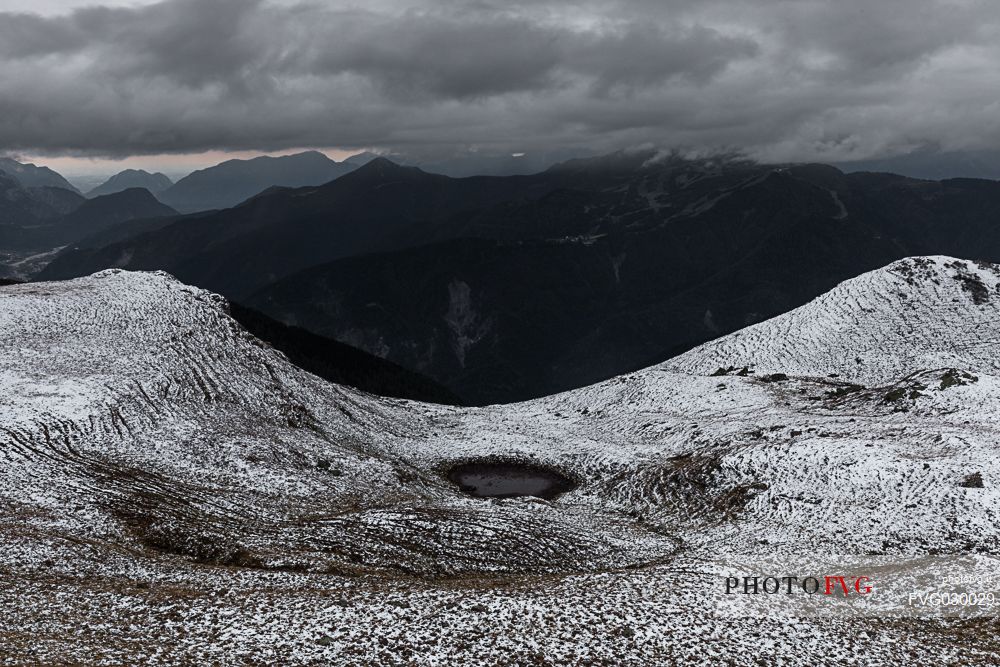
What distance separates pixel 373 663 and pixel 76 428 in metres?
33.6

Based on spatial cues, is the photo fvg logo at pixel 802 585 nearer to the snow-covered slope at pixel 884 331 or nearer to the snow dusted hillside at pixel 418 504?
the snow dusted hillside at pixel 418 504

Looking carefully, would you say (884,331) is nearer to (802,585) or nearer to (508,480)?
(508,480)

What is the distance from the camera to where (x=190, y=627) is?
2106 cm

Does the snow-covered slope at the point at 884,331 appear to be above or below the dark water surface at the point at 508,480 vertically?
above

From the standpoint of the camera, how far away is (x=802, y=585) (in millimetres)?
27312

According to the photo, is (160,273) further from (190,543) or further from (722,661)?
(722,661)

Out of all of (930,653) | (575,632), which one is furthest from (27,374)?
(930,653)

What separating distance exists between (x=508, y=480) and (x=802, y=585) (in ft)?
101

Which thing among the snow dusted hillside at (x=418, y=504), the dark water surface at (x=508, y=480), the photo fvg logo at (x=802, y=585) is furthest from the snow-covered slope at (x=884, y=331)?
the photo fvg logo at (x=802, y=585)

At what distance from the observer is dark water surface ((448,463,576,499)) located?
172ft

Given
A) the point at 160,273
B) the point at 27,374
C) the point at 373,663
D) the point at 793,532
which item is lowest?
the point at 793,532

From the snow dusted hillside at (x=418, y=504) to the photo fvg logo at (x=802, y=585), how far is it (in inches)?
49.1

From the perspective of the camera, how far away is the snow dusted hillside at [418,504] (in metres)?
21.6

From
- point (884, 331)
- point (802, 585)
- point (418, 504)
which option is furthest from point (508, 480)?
point (884, 331)
